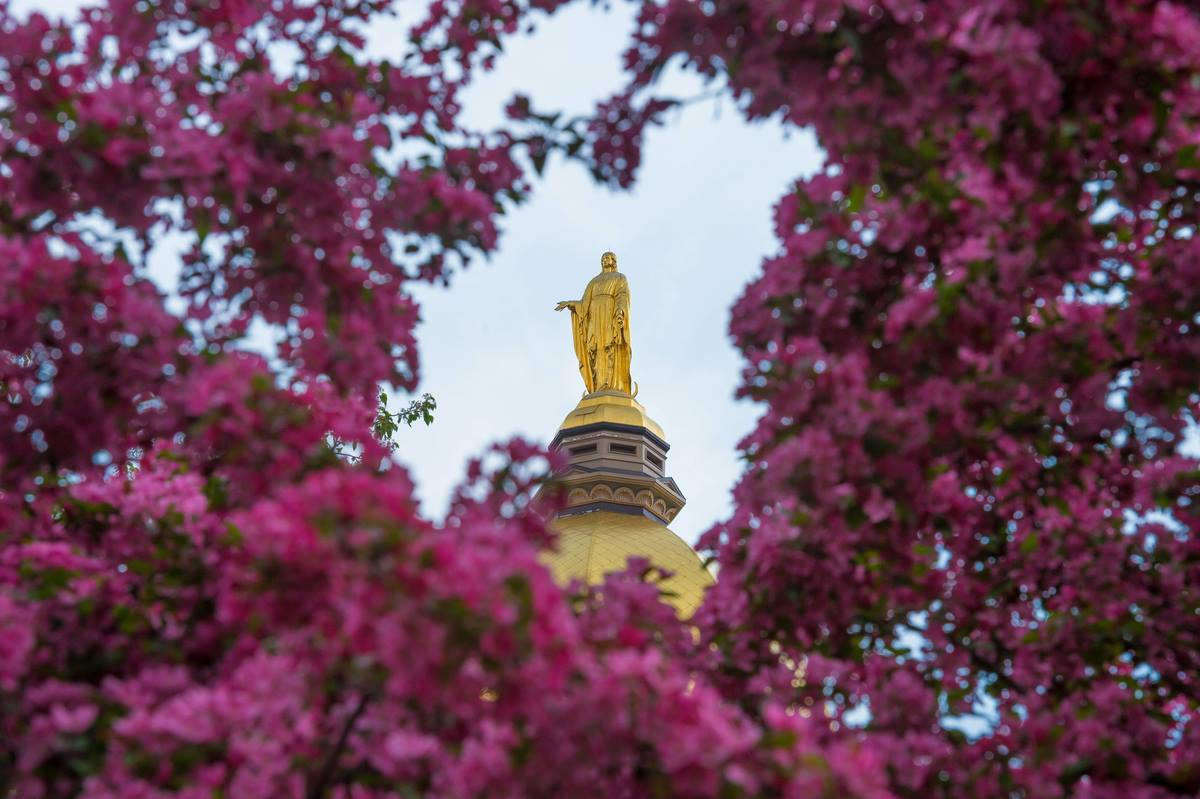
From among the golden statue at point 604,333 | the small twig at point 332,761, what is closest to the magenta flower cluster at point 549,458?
the small twig at point 332,761

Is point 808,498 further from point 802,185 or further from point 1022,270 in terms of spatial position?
point 802,185

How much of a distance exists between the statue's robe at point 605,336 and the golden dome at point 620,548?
144 inches

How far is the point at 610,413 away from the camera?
2417 cm

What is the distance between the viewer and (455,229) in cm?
511

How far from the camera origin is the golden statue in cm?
2520

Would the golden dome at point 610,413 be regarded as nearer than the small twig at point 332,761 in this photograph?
No

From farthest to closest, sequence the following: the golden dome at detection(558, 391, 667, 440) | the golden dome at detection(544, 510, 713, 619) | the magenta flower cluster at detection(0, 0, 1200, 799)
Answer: the golden dome at detection(558, 391, 667, 440) < the golden dome at detection(544, 510, 713, 619) < the magenta flower cluster at detection(0, 0, 1200, 799)

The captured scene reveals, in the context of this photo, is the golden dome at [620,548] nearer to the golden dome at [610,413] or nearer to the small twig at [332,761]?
the golden dome at [610,413]

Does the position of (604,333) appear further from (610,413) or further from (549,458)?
(549,458)

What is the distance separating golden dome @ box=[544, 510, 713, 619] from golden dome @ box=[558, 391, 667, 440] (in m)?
A: 2.17

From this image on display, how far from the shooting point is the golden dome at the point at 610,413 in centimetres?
2402

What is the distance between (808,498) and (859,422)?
342mm

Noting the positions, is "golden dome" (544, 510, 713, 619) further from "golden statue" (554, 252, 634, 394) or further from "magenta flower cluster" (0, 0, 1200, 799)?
"magenta flower cluster" (0, 0, 1200, 799)

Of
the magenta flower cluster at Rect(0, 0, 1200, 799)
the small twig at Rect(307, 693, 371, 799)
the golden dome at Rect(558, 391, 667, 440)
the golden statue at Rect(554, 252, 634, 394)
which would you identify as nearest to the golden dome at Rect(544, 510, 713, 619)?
the golden dome at Rect(558, 391, 667, 440)
